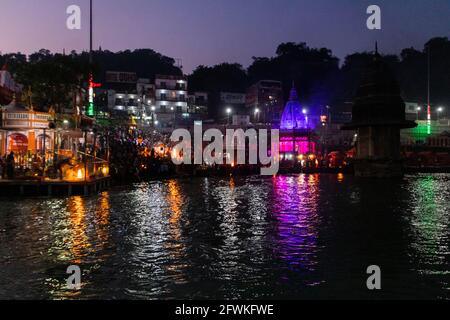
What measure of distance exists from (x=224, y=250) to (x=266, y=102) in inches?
3471

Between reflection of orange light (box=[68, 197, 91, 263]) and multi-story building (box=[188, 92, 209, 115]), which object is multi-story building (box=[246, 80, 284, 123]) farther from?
reflection of orange light (box=[68, 197, 91, 263])

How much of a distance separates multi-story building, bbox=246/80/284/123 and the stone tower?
44.0m

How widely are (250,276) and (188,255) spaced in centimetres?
311

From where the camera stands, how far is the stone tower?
172ft

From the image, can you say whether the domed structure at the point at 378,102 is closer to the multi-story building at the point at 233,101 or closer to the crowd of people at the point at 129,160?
the crowd of people at the point at 129,160

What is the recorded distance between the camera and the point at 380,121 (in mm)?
52406

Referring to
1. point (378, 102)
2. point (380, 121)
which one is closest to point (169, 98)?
point (378, 102)

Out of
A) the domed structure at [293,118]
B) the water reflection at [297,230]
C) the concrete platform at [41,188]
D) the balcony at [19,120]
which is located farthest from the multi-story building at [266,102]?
the concrete platform at [41,188]

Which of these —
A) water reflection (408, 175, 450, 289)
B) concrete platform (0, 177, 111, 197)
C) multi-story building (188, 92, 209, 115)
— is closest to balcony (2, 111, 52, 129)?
concrete platform (0, 177, 111, 197)

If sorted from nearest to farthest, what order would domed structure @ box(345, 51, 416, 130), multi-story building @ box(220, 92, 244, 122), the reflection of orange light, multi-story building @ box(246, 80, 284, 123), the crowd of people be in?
the reflection of orange light → the crowd of people → domed structure @ box(345, 51, 416, 130) → multi-story building @ box(246, 80, 284, 123) → multi-story building @ box(220, 92, 244, 122)

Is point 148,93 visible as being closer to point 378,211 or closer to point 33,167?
point 33,167

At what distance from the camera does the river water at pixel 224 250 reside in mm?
11422

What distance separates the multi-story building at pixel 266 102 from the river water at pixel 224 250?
72.3 meters
